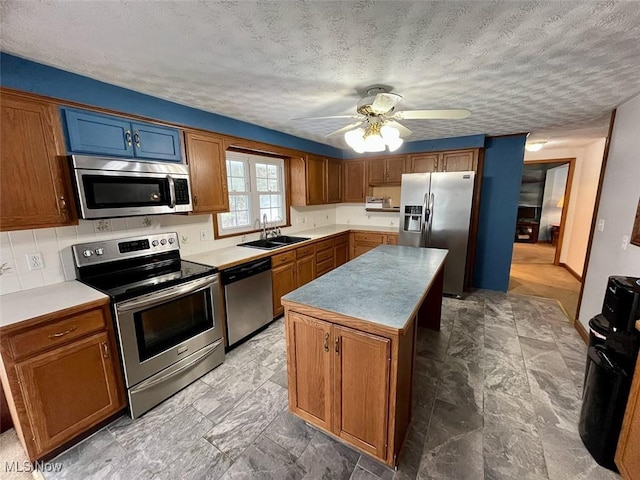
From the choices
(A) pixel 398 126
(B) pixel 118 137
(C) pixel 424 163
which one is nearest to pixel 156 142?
(B) pixel 118 137

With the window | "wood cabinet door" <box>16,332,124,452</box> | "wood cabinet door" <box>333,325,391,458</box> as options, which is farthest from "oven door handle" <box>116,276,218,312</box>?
"wood cabinet door" <box>333,325,391,458</box>

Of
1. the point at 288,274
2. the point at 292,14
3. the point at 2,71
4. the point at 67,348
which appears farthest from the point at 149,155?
the point at 288,274

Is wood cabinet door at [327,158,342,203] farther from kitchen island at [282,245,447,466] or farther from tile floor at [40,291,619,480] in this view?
kitchen island at [282,245,447,466]

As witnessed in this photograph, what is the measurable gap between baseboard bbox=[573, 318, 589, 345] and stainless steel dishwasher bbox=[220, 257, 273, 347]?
3.33m

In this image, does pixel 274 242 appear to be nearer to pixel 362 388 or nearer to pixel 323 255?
pixel 323 255

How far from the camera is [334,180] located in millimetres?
4785

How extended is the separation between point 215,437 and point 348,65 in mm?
2516

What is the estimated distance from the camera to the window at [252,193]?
3314 millimetres

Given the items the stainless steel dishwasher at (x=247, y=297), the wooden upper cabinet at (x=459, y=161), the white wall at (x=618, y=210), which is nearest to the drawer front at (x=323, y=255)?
the stainless steel dishwasher at (x=247, y=297)

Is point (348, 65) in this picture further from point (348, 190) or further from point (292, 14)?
point (348, 190)

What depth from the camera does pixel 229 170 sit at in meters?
3.28

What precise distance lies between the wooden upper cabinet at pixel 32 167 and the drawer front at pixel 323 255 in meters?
2.73

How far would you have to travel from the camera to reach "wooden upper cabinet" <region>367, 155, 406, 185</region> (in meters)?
4.45

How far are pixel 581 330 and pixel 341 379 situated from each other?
9.77ft
